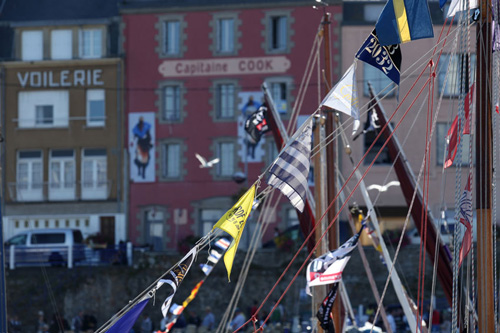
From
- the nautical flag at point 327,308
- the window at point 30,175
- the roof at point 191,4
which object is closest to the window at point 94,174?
the window at point 30,175

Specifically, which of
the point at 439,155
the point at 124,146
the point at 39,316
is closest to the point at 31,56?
the point at 124,146

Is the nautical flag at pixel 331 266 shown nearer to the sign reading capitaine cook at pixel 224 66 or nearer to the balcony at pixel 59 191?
the sign reading capitaine cook at pixel 224 66

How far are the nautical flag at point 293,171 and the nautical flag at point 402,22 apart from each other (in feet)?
5.49

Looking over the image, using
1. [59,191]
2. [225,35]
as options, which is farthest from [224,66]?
[59,191]

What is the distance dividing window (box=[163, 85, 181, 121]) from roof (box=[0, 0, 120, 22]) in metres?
4.48

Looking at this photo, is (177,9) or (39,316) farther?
(177,9)

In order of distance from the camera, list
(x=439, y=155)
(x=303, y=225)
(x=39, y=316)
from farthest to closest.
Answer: (x=439, y=155) < (x=39, y=316) < (x=303, y=225)

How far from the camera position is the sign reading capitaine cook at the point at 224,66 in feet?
158

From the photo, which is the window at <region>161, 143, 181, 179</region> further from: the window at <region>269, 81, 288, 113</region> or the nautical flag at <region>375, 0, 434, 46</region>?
the nautical flag at <region>375, 0, 434, 46</region>

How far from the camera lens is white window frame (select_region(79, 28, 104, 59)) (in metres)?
49.5

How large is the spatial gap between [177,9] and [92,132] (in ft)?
20.9

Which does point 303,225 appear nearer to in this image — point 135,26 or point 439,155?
point 439,155

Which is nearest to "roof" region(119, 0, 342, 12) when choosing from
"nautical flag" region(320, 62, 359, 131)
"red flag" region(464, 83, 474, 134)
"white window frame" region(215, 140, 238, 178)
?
"white window frame" region(215, 140, 238, 178)

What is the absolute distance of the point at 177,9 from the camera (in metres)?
49.0
